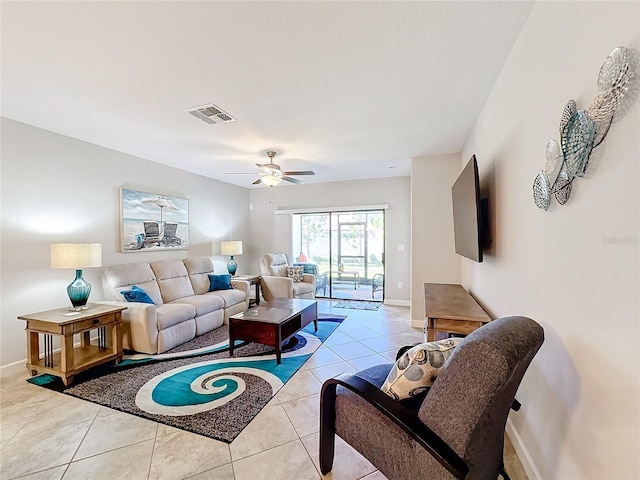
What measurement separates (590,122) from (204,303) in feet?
13.1

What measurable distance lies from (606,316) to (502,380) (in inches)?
15.7

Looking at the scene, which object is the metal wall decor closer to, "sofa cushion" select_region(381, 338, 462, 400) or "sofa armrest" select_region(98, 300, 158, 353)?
"sofa cushion" select_region(381, 338, 462, 400)

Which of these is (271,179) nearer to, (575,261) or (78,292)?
(78,292)

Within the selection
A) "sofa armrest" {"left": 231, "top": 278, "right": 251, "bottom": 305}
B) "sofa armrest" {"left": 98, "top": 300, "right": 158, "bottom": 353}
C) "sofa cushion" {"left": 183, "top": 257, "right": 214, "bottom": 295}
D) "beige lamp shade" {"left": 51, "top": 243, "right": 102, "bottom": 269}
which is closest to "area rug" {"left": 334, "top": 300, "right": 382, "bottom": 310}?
"sofa armrest" {"left": 231, "top": 278, "right": 251, "bottom": 305}

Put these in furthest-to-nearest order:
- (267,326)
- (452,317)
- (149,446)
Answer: (267,326), (452,317), (149,446)

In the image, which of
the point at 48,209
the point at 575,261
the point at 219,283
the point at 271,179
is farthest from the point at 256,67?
the point at 219,283

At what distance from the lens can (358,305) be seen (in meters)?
5.51

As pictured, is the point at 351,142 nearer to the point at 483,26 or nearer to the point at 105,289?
the point at 483,26

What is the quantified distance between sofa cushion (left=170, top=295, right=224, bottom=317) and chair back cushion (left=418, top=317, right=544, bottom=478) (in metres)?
3.27

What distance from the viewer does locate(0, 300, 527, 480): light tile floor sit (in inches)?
62.7

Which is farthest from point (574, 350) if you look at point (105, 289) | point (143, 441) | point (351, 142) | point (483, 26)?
point (105, 289)

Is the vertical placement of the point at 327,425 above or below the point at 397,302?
above

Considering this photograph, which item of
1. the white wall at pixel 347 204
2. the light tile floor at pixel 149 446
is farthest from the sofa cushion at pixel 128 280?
the white wall at pixel 347 204

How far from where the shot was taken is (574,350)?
1.14 m
